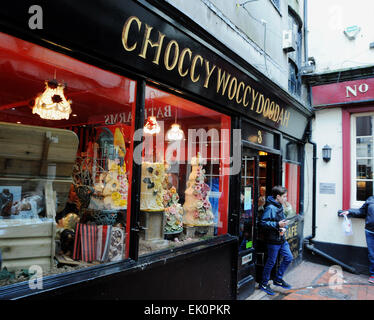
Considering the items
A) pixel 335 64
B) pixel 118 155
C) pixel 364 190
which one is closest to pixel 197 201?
pixel 118 155

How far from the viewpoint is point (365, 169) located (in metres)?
7.18

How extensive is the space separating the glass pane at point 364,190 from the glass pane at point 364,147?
0.68m

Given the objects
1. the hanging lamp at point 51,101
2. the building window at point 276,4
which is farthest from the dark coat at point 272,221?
the building window at point 276,4

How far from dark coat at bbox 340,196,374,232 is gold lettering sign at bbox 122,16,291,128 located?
119 inches

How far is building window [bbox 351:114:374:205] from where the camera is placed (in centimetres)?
712

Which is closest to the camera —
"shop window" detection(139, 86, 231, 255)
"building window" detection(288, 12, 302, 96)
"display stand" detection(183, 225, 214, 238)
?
"shop window" detection(139, 86, 231, 255)

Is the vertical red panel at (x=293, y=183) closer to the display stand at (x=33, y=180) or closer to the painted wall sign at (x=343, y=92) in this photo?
the painted wall sign at (x=343, y=92)

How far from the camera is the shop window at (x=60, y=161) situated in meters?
2.48

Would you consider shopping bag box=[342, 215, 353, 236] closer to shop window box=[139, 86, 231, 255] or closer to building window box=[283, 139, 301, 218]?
building window box=[283, 139, 301, 218]

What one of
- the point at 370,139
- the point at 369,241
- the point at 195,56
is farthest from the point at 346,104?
the point at 195,56

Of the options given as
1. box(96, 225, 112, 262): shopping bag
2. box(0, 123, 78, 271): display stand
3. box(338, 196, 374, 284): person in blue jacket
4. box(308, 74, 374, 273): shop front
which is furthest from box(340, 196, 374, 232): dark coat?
box(0, 123, 78, 271): display stand

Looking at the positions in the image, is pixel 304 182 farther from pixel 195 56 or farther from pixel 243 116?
pixel 195 56

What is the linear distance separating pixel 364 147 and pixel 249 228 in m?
3.99
